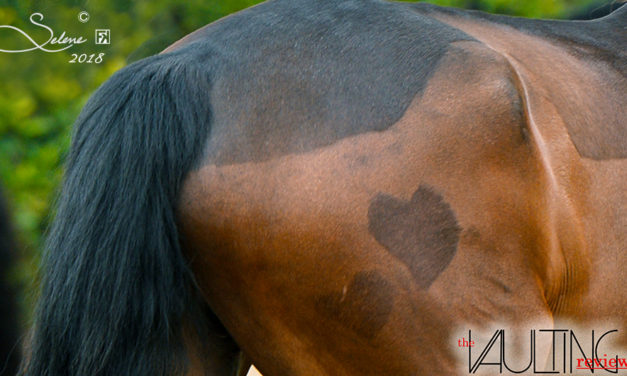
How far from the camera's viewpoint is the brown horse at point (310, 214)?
1755 millimetres

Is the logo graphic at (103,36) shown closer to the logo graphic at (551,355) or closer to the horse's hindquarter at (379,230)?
the horse's hindquarter at (379,230)

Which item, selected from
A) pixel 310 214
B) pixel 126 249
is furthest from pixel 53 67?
pixel 310 214

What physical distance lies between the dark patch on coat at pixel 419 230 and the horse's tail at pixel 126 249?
484 millimetres

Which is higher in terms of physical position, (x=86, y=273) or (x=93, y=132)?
(x=93, y=132)

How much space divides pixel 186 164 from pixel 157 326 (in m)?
0.40

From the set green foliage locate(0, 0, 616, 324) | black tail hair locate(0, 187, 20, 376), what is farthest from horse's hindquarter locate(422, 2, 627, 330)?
green foliage locate(0, 0, 616, 324)

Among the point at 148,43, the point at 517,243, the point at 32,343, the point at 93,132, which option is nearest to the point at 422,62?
the point at 517,243

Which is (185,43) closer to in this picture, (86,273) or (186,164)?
(186,164)

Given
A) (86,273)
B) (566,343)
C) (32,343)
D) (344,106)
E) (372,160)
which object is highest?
(344,106)

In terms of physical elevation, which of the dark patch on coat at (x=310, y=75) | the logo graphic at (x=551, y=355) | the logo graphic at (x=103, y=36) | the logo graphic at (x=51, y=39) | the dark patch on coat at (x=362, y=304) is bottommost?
the logo graphic at (x=551, y=355)

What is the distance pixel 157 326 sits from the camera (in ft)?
5.86

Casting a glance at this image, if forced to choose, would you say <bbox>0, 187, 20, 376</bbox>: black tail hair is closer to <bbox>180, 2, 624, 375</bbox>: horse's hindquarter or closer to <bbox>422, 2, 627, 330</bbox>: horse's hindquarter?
<bbox>180, 2, 624, 375</bbox>: horse's hindquarter

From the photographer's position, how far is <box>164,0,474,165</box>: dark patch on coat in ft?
5.84

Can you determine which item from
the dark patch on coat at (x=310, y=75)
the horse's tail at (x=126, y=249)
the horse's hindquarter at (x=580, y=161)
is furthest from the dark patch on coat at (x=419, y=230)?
the horse's tail at (x=126, y=249)
